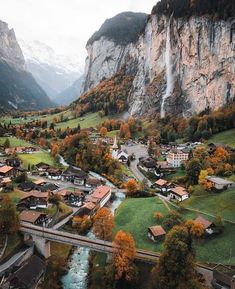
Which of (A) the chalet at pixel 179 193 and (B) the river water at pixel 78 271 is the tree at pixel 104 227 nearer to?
(B) the river water at pixel 78 271

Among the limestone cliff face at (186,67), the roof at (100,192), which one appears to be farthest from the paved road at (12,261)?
the limestone cliff face at (186,67)

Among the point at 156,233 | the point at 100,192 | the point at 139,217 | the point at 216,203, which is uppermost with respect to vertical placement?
the point at 156,233

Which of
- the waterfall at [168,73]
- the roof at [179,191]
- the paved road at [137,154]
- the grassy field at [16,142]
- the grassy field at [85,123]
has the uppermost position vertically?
the waterfall at [168,73]

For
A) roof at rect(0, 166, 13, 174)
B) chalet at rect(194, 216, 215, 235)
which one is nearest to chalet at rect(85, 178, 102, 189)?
roof at rect(0, 166, 13, 174)

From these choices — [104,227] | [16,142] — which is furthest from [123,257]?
[16,142]

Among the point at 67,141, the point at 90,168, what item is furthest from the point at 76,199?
the point at 67,141

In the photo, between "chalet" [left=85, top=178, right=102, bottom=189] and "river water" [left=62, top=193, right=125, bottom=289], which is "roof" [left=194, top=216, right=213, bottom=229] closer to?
"river water" [left=62, top=193, right=125, bottom=289]

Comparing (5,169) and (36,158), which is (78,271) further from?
(36,158)
